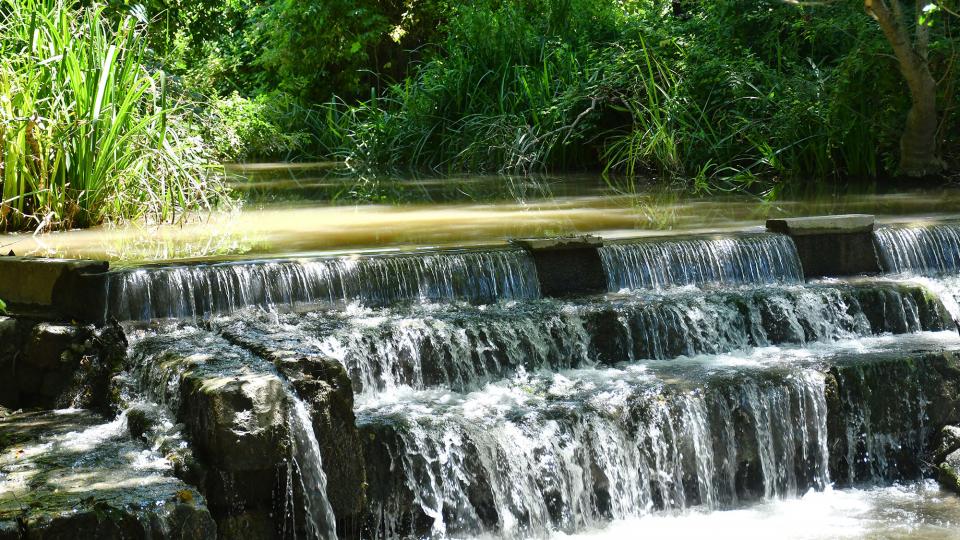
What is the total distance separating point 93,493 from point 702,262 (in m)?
A: 4.46

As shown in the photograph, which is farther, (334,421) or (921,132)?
(921,132)

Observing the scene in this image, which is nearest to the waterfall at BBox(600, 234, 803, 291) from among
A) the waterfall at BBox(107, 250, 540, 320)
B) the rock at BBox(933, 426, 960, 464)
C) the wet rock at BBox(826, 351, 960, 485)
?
the waterfall at BBox(107, 250, 540, 320)

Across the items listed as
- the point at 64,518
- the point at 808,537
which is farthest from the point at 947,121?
the point at 64,518

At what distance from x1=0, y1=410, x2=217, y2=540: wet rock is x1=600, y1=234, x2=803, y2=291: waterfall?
11.4 ft

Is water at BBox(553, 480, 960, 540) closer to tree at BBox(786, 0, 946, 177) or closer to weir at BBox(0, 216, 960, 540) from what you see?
weir at BBox(0, 216, 960, 540)

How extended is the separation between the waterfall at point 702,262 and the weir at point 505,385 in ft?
0.05

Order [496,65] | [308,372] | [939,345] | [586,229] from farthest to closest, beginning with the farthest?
[496,65], [586,229], [939,345], [308,372]

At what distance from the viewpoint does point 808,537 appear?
17.9 feet

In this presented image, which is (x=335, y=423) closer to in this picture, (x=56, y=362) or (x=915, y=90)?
(x=56, y=362)

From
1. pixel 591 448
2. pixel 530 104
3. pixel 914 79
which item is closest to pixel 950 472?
pixel 591 448

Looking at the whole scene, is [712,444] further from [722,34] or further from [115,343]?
[722,34]

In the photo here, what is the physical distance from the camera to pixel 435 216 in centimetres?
972

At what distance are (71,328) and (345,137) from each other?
41.0 ft

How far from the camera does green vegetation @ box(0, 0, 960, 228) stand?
26.1 ft
